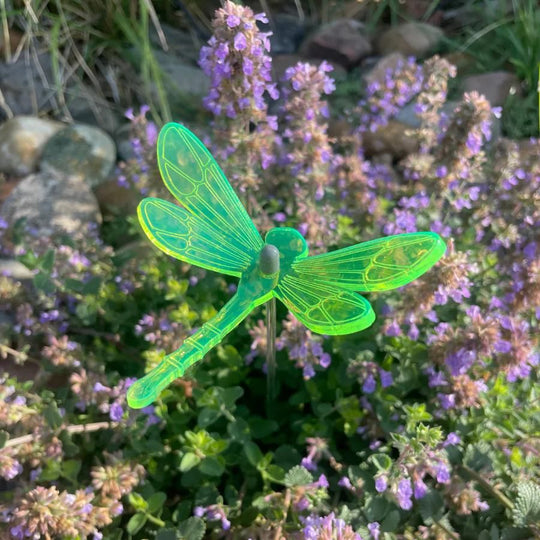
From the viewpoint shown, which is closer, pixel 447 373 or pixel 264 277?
pixel 264 277

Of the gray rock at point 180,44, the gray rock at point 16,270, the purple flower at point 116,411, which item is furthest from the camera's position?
the gray rock at point 180,44

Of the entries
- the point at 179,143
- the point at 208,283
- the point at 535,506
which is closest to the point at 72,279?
the point at 208,283

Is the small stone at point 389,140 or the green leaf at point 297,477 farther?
the small stone at point 389,140

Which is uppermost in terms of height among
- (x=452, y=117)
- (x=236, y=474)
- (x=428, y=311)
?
(x=452, y=117)

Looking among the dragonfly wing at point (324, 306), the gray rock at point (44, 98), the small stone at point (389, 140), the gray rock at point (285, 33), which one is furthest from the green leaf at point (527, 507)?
the gray rock at point (285, 33)

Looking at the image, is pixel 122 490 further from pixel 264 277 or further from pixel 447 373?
pixel 447 373

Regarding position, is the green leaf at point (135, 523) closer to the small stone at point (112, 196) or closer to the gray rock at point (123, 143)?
the small stone at point (112, 196)

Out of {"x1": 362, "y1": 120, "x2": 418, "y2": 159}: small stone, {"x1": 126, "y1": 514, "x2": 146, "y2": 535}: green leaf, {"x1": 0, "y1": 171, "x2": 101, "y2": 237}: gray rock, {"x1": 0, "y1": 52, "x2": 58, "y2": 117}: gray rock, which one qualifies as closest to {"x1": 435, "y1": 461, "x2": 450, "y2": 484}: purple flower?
{"x1": 126, "y1": 514, "x2": 146, "y2": 535}: green leaf
